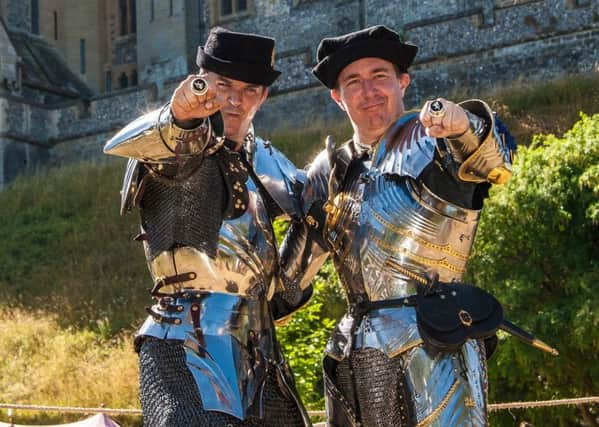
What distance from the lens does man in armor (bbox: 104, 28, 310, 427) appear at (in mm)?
4797

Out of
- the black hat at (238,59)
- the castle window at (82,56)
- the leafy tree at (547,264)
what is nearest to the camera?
the black hat at (238,59)

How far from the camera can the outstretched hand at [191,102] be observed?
15.2 ft

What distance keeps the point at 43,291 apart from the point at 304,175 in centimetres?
1631

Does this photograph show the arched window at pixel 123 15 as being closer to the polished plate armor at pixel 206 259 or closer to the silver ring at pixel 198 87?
the polished plate armor at pixel 206 259

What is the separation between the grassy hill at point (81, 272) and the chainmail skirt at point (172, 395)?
7909 mm

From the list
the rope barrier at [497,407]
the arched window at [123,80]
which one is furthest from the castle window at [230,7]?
the rope barrier at [497,407]

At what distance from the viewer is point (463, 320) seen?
4.94 meters

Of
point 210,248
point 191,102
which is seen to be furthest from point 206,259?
point 191,102

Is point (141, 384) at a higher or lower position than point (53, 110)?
higher

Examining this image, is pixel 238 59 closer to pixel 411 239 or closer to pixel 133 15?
pixel 411 239

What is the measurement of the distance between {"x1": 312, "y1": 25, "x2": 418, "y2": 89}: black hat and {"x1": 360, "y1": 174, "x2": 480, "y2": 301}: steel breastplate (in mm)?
528

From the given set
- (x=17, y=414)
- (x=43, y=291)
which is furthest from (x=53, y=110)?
(x=17, y=414)

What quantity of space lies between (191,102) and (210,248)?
2.15ft

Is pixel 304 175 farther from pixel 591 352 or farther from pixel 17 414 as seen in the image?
pixel 17 414
